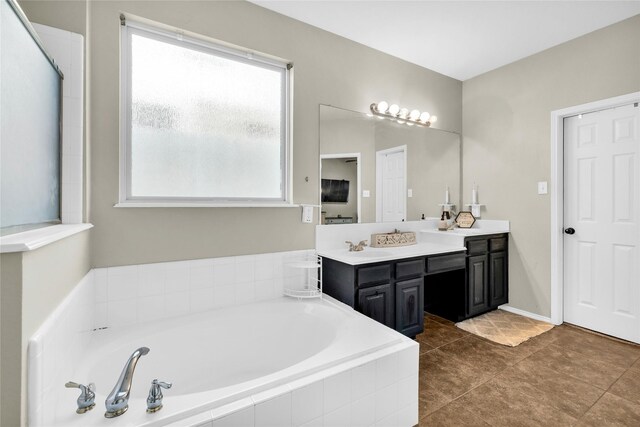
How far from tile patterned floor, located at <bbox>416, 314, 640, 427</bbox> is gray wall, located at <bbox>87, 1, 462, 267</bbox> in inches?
53.7

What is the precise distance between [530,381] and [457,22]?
2.75 m

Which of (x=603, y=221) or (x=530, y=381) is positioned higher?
(x=603, y=221)

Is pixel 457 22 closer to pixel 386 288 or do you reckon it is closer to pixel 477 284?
pixel 386 288

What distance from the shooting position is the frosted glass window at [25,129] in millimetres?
889

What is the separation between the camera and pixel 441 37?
8.88 feet

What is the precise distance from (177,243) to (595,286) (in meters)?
3.55

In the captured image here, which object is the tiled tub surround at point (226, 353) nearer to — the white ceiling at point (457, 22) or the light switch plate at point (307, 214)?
the light switch plate at point (307, 214)

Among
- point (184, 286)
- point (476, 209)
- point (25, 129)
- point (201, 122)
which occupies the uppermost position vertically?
point (201, 122)

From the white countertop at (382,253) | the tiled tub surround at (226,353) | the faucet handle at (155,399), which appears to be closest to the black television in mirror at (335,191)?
the white countertop at (382,253)

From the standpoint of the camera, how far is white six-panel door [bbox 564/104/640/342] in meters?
2.49

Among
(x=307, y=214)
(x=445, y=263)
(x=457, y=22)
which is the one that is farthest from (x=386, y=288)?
(x=457, y=22)

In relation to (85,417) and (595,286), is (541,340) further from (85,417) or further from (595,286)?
(85,417)

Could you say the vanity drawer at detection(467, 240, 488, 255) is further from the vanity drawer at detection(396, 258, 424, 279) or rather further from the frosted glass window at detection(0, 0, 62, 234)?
the frosted glass window at detection(0, 0, 62, 234)

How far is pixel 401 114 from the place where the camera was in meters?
3.04
